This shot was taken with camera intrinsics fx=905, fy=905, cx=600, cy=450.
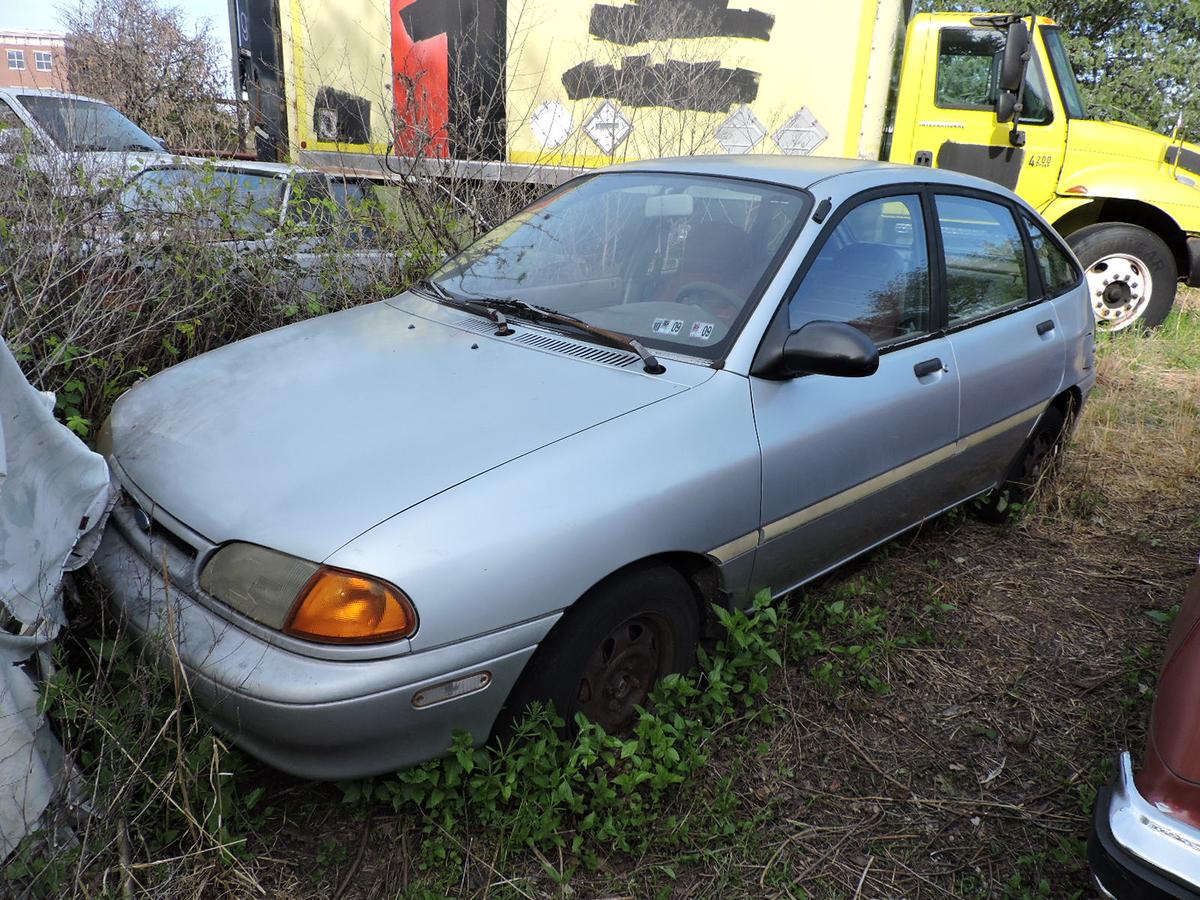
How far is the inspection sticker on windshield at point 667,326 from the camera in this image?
9.27 feet

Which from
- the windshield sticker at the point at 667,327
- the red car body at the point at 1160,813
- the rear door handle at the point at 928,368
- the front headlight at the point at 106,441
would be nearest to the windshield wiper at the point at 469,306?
the windshield sticker at the point at 667,327

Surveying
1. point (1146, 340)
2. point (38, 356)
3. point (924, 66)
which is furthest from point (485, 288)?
point (1146, 340)

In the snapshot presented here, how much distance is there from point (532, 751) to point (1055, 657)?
Answer: 6.86 ft

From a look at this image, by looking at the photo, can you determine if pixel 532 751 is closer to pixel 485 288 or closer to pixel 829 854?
pixel 829 854

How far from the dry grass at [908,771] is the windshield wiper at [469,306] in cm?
145

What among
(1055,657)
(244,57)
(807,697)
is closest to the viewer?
(807,697)

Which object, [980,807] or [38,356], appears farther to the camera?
[38,356]

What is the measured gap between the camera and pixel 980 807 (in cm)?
254

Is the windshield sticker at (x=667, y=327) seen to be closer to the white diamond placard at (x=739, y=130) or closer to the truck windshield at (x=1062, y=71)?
the white diamond placard at (x=739, y=130)

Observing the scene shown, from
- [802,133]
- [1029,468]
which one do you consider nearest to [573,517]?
[1029,468]

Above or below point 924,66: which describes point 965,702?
below

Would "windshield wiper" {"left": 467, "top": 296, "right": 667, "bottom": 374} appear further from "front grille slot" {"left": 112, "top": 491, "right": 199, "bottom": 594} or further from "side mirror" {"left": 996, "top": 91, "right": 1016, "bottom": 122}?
"side mirror" {"left": 996, "top": 91, "right": 1016, "bottom": 122}

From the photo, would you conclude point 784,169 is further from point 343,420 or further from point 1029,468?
point 1029,468

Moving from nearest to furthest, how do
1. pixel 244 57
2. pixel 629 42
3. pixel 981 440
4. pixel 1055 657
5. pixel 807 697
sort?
pixel 807 697 < pixel 1055 657 < pixel 981 440 < pixel 629 42 < pixel 244 57
